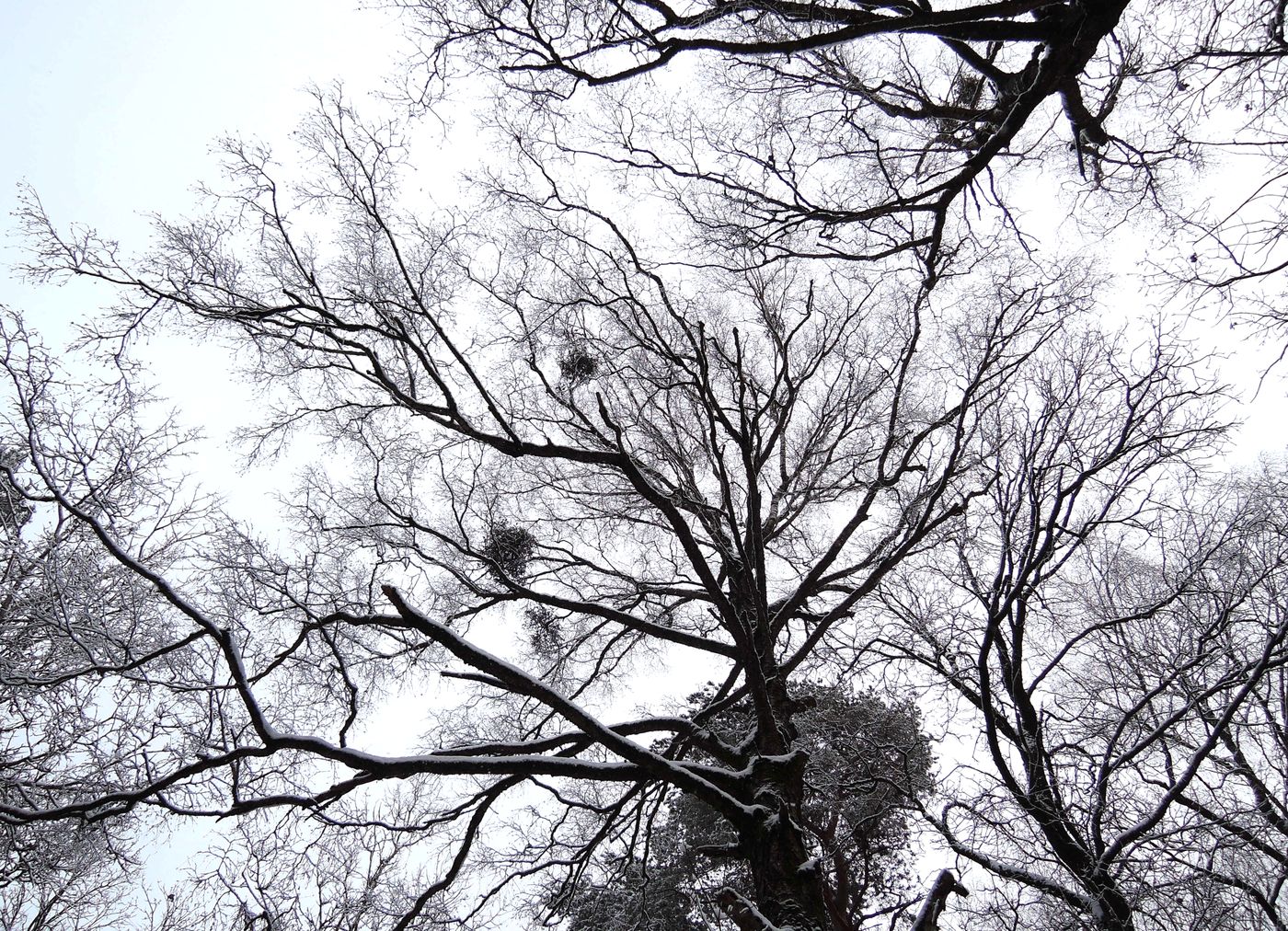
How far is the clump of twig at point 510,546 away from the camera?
22.2ft

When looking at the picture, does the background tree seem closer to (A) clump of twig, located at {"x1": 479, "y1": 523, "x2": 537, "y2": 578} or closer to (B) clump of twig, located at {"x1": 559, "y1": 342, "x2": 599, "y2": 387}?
(A) clump of twig, located at {"x1": 479, "y1": 523, "x2": 537, "y2": 578}

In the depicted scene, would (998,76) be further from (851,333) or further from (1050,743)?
(1050,743)

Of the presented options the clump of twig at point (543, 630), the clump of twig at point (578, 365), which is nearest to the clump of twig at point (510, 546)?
the clump of twig at point (543, 630)

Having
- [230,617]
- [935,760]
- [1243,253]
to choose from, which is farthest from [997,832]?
[935,760]

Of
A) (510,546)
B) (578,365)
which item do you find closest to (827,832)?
(510,546)

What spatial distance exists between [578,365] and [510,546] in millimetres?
1965

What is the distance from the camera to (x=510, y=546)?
686 cm

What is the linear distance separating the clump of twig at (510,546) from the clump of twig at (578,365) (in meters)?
1.61

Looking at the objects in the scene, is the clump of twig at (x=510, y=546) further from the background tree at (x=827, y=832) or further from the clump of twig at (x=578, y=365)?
the background tree at (x=827, y=832)

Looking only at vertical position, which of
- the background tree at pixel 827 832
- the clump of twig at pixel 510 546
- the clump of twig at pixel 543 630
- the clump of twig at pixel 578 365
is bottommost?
the background tree at pixel 827 832

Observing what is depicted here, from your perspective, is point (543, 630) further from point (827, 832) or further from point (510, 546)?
point (827, 832)

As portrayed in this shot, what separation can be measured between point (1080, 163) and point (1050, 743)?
15.3ft

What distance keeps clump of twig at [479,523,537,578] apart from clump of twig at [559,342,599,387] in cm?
161

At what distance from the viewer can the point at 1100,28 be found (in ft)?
11.7
